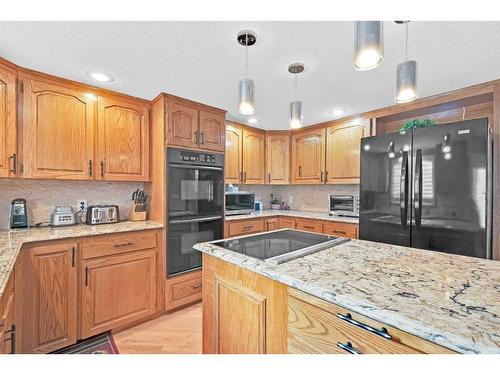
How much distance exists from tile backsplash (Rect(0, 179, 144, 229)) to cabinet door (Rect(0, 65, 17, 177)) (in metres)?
0.37

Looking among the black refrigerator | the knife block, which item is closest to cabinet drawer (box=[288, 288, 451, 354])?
the black refrigerator

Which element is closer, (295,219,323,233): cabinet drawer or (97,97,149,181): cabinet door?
(97,97,149,181): cabinet door

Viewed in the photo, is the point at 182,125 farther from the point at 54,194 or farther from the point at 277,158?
the point at 277,158

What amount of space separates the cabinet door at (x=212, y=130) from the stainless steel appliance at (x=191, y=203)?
113mm

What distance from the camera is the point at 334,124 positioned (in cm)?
325

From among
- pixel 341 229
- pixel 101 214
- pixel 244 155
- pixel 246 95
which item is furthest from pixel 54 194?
pixel 341 229

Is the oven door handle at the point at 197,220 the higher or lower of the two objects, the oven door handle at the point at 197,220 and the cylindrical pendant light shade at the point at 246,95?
the lower

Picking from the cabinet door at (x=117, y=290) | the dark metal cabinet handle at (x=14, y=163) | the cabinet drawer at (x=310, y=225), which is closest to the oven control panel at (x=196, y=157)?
the cabinet door at (x=117, y=290)

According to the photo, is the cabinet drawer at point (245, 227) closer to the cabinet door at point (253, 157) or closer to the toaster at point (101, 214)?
the cabinet door at point (253, 157)

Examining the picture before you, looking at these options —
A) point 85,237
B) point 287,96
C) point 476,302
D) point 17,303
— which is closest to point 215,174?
point 287,96

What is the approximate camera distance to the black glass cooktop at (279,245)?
1147mm

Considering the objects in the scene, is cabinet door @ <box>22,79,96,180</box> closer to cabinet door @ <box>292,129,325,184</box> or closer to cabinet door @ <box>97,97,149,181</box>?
cabinet door @ <box>97,97,149,181</box>

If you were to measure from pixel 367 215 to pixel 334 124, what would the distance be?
144cm

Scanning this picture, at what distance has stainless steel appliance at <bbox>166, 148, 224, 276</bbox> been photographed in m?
2.36
